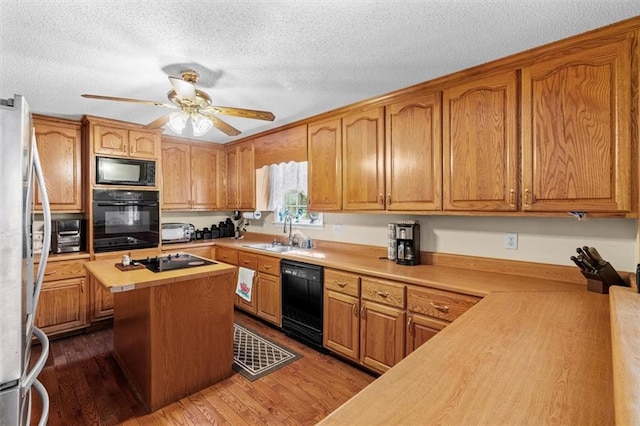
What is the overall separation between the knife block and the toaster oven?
425 centimetres

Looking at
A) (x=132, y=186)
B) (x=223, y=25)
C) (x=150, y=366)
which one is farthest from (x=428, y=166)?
(x=132, y=186)

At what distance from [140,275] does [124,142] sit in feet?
7.16

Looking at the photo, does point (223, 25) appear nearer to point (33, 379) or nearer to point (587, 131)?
point (33, 379)

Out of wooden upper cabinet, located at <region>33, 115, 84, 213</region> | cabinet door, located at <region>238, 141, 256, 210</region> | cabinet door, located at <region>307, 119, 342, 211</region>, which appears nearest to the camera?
cabinet door, located at <region>307, 119, 342, 211</region>

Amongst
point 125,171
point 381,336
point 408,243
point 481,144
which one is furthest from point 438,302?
point 125,171

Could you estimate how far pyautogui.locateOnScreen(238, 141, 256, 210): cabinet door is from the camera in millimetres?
4277

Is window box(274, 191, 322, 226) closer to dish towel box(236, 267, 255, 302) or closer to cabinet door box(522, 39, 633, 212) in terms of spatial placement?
dish towel box(236, 267, 255, 302)

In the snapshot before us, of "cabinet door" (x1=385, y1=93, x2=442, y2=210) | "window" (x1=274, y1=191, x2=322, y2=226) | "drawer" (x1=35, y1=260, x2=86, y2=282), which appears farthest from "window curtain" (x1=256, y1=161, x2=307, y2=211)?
"drawer" (x1=35, y1=260, x2=86, y2=282)

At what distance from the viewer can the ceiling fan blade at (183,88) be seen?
1900 millimetres

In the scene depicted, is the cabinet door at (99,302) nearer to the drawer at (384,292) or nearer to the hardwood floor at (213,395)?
the hardwood floor at (213,395)

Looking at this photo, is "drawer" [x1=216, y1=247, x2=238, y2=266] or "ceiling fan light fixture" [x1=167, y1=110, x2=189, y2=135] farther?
"drawer" [x1=216, y1=247, x2=238, y2=266]

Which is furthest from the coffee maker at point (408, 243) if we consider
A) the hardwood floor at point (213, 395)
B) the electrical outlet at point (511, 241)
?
the hardwood floor at point (213, 395)

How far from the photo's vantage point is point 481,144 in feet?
7.03

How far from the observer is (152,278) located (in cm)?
206
